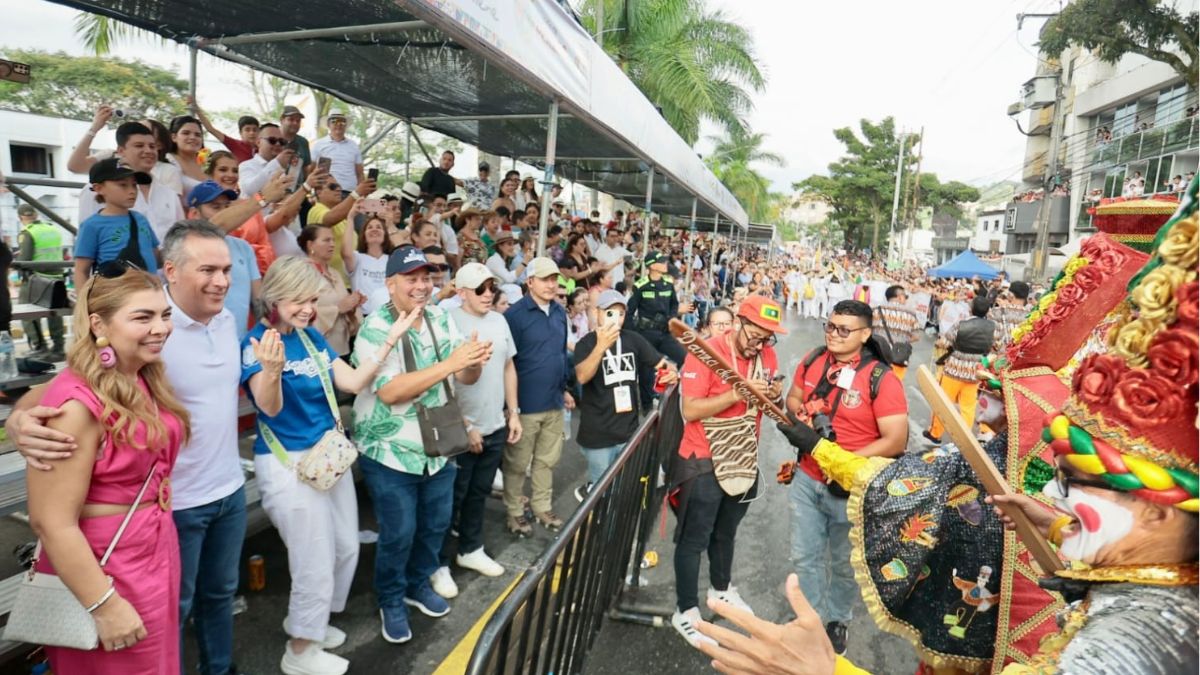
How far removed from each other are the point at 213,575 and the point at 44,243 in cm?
573

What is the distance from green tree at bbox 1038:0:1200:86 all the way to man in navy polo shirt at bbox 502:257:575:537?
847 inches

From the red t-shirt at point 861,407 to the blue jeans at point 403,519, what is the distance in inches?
80.1

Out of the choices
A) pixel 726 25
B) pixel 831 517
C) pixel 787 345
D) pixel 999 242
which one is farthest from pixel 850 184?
pixel 831 517

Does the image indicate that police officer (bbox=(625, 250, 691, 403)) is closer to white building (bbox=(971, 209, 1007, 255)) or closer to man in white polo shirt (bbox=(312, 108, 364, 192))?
man in white polo shirt (bbox=(312, 108, 364, 192))

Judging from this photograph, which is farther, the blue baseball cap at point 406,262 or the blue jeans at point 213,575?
the blue baseball cap at point 406,262

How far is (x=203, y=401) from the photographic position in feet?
8.14

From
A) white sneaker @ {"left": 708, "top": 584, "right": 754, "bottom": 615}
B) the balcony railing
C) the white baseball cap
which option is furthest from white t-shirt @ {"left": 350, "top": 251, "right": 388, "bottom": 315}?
the balcony railing

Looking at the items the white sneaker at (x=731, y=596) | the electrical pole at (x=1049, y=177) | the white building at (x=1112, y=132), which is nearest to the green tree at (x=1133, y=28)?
the electrical pole at (x=1049, y=177)

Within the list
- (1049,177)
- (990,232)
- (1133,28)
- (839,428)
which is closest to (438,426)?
(839,428)

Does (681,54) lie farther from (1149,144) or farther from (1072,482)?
(1149,144)

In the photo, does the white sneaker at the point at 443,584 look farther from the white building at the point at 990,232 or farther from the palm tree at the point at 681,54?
the white building at the point at 990,232

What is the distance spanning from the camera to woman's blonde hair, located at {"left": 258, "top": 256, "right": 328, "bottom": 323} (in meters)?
2.74

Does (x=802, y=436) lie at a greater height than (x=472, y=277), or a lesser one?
lesser

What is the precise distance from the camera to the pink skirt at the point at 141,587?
6.58ft
